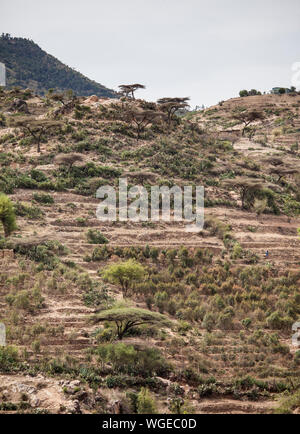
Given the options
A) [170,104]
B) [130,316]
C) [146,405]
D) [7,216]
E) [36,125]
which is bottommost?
[146,405]

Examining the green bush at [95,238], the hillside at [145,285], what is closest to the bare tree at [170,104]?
the hillside at [145,285]

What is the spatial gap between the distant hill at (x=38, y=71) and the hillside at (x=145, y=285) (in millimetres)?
73838

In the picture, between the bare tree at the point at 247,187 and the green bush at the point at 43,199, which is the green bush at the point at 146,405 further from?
the bare tree at the point at 247,187

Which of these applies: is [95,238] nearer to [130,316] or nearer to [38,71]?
[130,316]

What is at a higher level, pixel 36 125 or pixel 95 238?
pixel 36 125

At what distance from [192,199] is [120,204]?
18.5 feet

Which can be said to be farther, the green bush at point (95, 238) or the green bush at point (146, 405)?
the green bush at point (95, 238)

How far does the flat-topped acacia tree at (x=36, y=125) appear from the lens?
29.1 metres

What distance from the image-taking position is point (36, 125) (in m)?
29.2

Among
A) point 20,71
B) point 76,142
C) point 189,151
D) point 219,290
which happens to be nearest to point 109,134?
point 76,142

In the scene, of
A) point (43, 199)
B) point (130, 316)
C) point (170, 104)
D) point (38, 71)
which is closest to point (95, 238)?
point (43, 199)

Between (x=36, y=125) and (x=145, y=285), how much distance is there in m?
20.9
